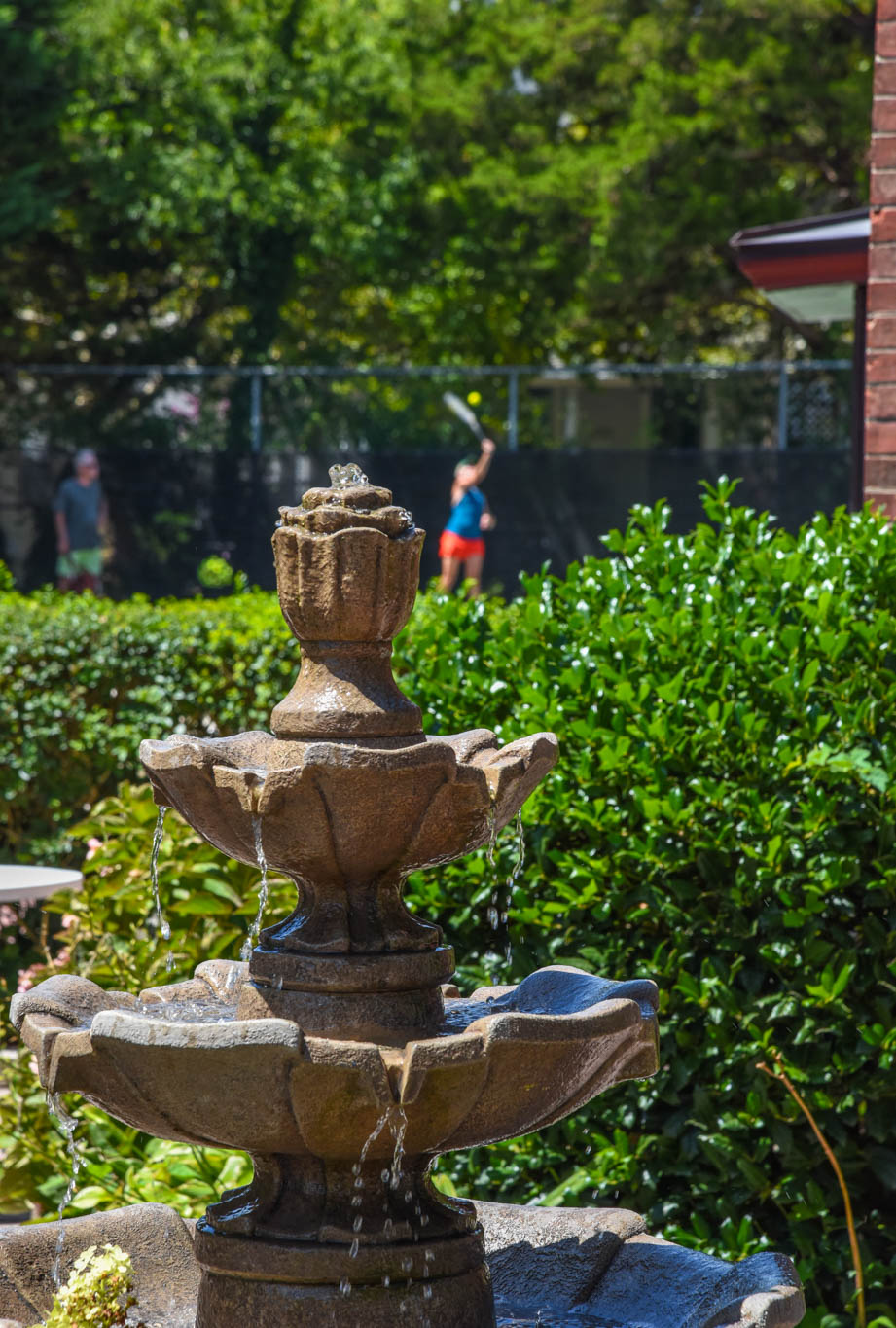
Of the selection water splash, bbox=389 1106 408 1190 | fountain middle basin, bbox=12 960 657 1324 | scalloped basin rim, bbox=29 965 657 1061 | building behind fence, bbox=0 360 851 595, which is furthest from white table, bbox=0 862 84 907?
building behind fence, bbox=0 360 851 595

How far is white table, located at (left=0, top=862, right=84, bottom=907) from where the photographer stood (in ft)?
16.6

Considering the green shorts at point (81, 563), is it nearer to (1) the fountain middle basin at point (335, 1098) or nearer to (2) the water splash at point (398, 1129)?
(1) the fountain middle basin at point (335, 1098)

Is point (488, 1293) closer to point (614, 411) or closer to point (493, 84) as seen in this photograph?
point (614, 411)

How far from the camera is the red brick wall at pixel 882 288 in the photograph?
5633mm

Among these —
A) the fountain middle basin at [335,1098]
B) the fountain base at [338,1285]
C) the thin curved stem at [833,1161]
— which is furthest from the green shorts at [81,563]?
the fountain base at [338,1285]

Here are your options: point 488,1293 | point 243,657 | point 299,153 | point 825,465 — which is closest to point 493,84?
point 299,153

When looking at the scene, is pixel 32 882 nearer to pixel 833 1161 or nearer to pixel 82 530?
pixel 833 1161

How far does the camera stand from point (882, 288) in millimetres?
5637

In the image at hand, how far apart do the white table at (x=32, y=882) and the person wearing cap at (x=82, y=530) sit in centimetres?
1314

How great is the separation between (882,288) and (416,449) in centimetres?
1407

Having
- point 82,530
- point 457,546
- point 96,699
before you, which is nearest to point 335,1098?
point 96,699

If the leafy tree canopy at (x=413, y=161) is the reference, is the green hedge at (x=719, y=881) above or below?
below

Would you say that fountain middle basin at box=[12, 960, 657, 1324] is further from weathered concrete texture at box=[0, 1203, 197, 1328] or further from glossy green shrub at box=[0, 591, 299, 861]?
glossy green shrub at box=[0, 591, 299, 861]

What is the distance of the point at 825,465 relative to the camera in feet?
59.7
